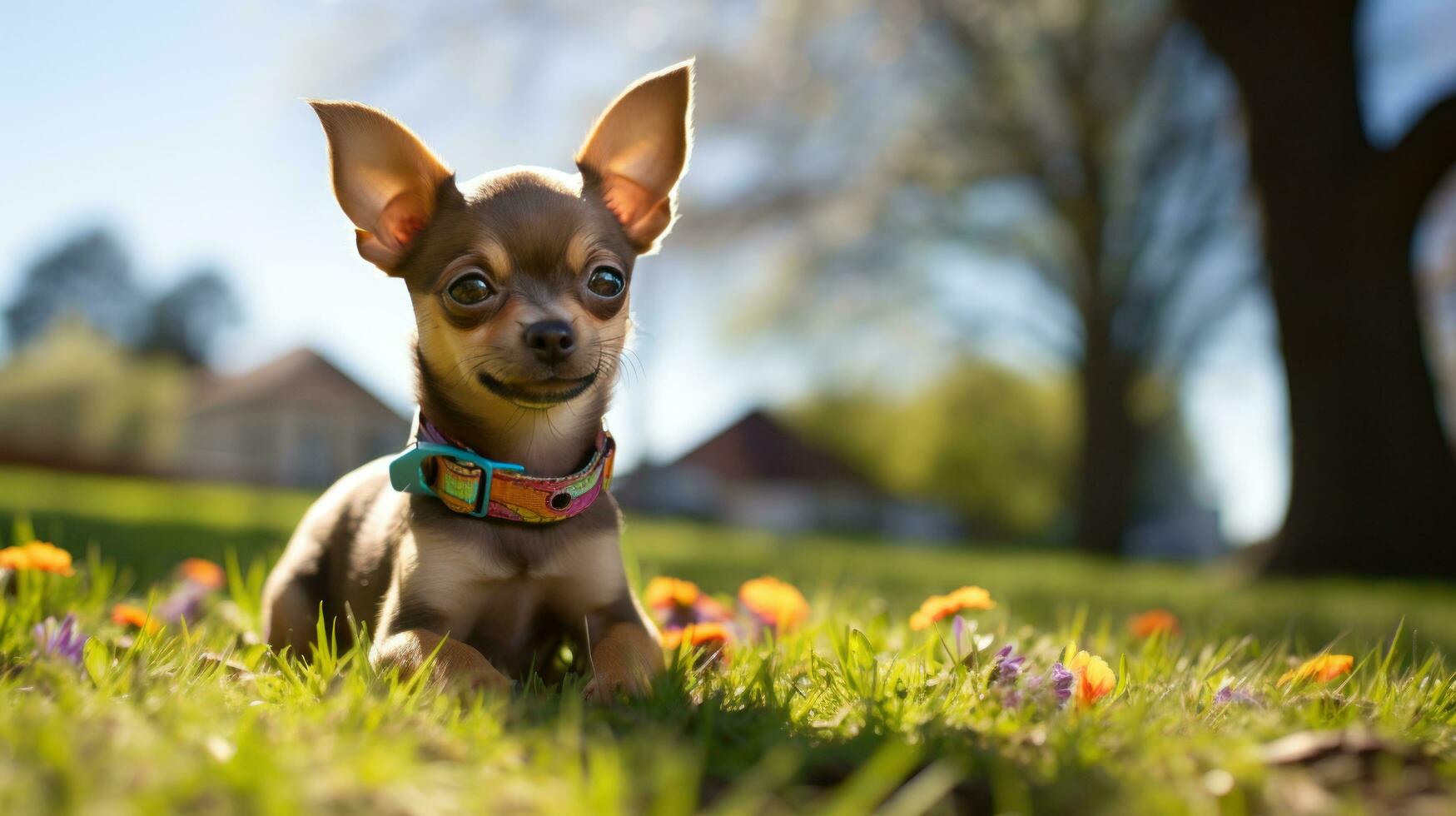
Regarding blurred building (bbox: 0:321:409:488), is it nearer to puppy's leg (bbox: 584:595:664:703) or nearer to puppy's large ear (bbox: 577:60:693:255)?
puppy's large ear (bbox: 577:60:693:255)

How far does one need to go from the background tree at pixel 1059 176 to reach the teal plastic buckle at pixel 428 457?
14.0 meters

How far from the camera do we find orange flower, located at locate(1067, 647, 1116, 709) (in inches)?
96.4

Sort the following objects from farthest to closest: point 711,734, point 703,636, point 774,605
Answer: point 774,605
point 703,636
point 711,734

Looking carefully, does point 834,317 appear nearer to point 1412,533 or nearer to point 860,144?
point 860,144

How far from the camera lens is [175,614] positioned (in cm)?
373

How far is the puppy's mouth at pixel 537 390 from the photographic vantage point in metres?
2.53

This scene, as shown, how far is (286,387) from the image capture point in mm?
29281

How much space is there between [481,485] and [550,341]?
0.42 meters

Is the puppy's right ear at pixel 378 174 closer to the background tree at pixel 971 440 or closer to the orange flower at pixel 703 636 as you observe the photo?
the orange flower at pixel 703 636

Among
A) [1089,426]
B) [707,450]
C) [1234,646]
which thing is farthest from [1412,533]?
[707,450]

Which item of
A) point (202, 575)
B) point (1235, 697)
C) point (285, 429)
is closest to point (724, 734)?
point (1235, 697)

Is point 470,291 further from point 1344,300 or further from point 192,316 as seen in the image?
point 192,316

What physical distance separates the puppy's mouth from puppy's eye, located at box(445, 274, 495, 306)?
176mm

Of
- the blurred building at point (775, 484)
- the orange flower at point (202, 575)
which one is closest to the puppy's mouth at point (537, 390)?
the orange flower at point (202, 575)
